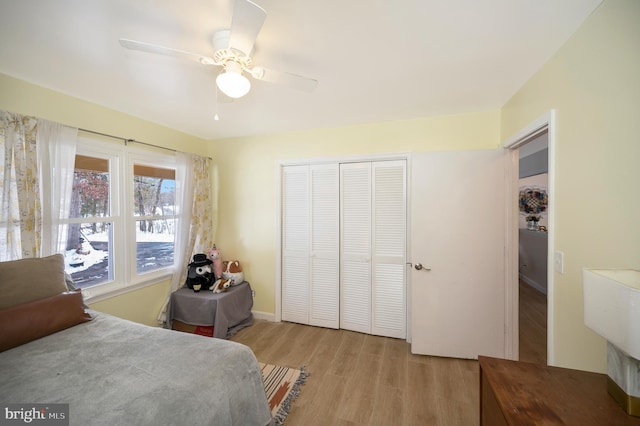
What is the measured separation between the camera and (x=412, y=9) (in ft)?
3.65

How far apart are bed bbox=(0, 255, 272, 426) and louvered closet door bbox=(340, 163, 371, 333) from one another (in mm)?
1589

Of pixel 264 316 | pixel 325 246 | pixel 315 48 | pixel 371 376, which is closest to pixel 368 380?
pixel 371 376

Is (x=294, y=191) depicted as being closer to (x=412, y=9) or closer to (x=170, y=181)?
(x=170, y=181)

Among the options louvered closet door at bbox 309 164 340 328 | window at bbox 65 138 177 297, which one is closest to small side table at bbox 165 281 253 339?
window at bbox 65 138 177 297

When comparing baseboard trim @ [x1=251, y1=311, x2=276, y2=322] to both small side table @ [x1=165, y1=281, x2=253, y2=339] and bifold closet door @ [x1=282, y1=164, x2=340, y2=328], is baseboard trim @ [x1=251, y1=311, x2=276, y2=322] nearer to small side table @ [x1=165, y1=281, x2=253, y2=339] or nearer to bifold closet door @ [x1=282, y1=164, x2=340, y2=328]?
bifold closet door @ [x1=282, y1=164, x2=340, y2=328]

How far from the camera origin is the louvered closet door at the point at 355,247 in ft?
8.77

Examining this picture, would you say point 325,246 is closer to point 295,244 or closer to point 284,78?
point 295,244

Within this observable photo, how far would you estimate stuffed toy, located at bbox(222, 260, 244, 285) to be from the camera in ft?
9.54

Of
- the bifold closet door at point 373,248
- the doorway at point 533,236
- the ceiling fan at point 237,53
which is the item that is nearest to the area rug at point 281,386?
the bifold closet door at point 373,248

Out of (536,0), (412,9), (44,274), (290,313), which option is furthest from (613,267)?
(44,274)

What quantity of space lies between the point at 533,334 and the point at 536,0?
3.13 m

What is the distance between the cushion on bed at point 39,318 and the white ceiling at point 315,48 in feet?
5.05

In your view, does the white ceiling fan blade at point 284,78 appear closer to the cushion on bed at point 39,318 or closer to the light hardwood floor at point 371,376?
the cushion on bed at point 39,318

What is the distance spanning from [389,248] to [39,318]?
2.73m
